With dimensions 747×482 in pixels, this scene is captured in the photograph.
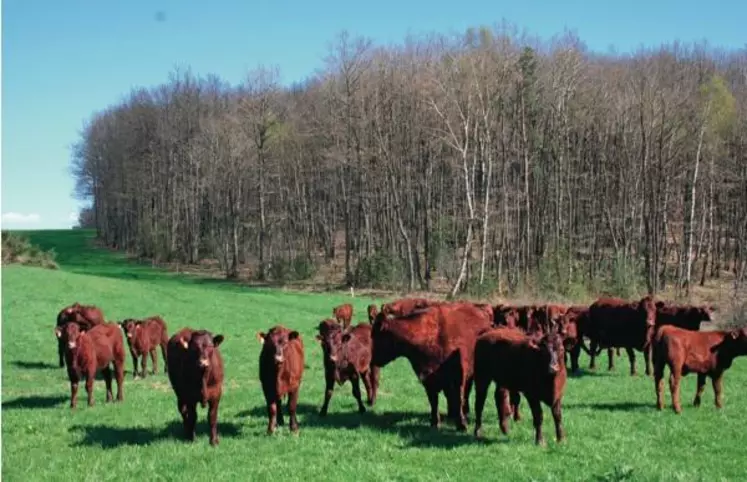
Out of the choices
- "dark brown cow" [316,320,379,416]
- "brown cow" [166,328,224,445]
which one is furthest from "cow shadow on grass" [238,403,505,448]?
"brown cow" [166,328,224,445]

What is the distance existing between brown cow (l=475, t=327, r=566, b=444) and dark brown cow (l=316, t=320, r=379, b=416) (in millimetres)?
2629

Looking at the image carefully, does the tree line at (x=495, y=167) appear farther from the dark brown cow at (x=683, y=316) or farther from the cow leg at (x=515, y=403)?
the cow leg at (x=515, y=403)

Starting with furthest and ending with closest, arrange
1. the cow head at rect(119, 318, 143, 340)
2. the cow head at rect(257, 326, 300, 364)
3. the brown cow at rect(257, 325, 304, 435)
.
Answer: the cow head at rect(119, 318, 143, 340) < the brown cow at rect(257, 325, 304, 435) < the cow head at rect(257, 326, 300, 364)

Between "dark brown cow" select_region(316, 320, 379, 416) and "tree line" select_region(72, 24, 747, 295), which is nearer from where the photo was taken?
"dark brown cow" select_region(316, 320, 379, 416)

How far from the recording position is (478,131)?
5128 cm

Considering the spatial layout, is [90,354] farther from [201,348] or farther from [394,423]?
[394,423]

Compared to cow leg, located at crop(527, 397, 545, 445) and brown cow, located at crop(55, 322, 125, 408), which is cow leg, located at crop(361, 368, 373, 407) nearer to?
cow leg, located at crop(527, 397, 545, 445)

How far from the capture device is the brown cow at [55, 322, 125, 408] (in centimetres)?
1473

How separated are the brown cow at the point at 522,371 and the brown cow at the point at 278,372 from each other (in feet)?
10.1

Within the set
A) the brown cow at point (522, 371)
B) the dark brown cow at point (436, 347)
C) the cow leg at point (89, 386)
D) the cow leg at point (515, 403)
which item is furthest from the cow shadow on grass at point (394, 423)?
the cow leg at point (89, 386)

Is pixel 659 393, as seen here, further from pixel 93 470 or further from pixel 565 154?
pixel 565 154

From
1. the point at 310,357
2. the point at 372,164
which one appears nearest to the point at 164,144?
the point at 372,164

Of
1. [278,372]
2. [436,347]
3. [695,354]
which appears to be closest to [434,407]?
[436,347]

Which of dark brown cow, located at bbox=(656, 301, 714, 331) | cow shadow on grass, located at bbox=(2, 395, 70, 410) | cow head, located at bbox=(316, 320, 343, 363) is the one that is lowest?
cow shadow on grass, located at bbox=(2, 395, 70, 410)
